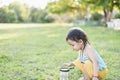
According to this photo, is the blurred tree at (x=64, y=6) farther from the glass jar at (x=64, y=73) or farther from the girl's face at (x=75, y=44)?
the girl's face at (x=75, y=44)

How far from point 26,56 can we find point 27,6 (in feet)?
181

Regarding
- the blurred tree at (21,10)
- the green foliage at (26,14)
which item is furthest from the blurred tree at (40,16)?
the blurred tree at (21,10)

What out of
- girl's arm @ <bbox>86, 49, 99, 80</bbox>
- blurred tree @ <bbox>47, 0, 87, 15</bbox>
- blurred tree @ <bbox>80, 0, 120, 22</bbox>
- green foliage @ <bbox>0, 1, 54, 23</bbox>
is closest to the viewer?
girl's arm @ <bbox>86, 49, 99, 80</bbox>

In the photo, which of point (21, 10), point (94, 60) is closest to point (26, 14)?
point (21, 10)

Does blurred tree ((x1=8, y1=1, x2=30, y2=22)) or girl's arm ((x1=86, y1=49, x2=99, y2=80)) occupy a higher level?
girl's arm ((x1=86, y1=49, x2=99, y2=80))

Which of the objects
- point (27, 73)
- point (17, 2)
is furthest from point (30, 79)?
point (17, 2)

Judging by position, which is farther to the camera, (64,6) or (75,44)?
(64,6)

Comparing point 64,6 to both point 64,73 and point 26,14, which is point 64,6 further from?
point 64,73

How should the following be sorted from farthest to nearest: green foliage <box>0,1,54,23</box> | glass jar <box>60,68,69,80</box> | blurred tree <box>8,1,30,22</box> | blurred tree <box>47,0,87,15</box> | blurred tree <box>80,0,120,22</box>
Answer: blurred tree <box>8,1,30,22</box>, green foliage <box>0,1,54,23</box>, blurred tree <box>47,0,87,15</box>, blurred tree <box>80,0,120,22</box>, glass jar <box>60,68,69,80</box>

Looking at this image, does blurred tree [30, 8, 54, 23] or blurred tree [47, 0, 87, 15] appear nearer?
blurred tree [47, 0, 87, 15]

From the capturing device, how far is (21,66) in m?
6.39

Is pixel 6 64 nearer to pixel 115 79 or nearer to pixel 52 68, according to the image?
pixel 52 68

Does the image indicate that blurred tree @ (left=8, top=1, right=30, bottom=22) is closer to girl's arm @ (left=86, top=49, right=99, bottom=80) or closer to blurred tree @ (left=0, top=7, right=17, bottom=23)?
blurred tree @ (left=0, top=7, right=17, bottom=23)

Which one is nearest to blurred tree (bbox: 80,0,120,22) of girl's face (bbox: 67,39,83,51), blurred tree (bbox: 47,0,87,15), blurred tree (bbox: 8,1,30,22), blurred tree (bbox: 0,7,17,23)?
blurred tree (bbox: 47,0,87,15)
